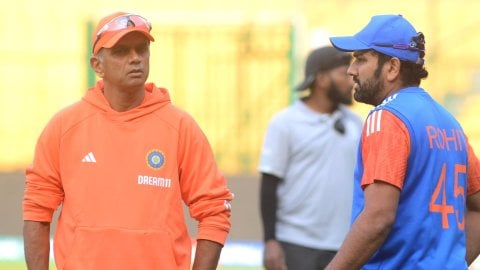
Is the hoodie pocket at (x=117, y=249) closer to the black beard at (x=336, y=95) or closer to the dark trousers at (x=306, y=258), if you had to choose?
the dark trousers at (x=306, y=258)

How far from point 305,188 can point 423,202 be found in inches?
89.9

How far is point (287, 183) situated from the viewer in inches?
251

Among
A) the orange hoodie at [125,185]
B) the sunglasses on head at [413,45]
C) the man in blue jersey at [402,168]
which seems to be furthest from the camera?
the orange hoodie at [125,185]

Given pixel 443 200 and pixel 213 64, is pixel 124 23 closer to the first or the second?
pixel 443 200

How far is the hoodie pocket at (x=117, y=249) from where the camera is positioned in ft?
14.1

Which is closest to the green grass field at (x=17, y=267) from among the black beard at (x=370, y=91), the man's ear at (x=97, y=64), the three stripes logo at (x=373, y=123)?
the man's ear at (x=97, y=64)

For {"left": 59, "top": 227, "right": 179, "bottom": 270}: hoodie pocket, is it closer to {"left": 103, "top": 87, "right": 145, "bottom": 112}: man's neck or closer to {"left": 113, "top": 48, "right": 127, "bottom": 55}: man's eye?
{"left": 103, "top": 87, "right": 145, "bottom": 112}: man's neck

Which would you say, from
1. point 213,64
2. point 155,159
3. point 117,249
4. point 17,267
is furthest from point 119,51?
point 213,64

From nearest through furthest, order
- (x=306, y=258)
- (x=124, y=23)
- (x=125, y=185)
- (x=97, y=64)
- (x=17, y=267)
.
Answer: (x=125, y=185) < (x=124, y=23) < (x=97, y=64) < (x=306, y=258) < (x=17, y=267)

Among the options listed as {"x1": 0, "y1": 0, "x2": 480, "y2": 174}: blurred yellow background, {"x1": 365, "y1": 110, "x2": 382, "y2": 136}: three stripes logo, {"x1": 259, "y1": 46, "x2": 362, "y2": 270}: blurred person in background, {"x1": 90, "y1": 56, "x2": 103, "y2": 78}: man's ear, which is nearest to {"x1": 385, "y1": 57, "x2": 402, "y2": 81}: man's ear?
{"x1": 365, "y1": 110, "x2": 382, "y2": 136}: three stripes logo

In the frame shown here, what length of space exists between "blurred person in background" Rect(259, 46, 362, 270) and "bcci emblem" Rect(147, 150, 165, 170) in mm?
1938

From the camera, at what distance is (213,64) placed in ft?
52.0

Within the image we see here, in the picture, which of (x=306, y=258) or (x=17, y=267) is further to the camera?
(x=17, y=267)

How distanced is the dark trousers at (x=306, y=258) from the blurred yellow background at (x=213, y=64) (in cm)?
897
